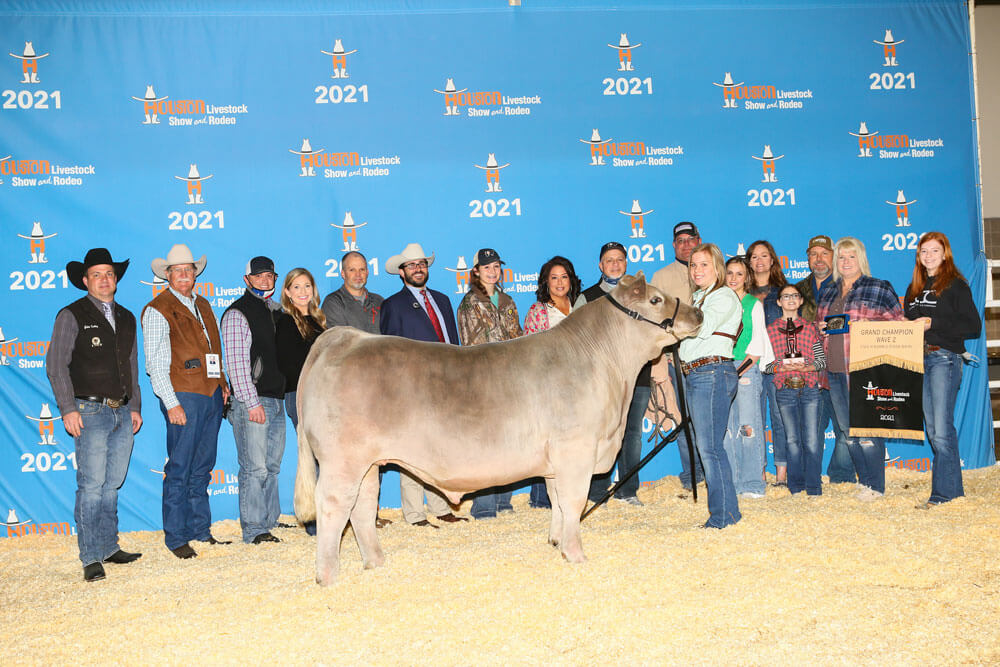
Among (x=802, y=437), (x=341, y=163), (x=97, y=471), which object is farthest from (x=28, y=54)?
(x=802, y=437)

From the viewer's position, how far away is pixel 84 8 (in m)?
6.92

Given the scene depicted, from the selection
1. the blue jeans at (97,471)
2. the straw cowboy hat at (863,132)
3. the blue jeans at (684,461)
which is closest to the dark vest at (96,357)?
the blue jeans at (97,471)

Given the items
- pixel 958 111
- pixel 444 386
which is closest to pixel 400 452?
pixel 444 386

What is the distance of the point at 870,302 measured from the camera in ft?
19.8

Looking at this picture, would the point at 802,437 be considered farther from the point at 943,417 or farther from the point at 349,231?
the point at 349,231

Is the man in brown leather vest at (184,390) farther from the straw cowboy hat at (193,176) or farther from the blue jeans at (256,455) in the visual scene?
the straw cowboy hat at (193,176)

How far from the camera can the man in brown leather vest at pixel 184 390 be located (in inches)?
221

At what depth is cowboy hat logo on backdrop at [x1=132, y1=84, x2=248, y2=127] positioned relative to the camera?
7.02 metres

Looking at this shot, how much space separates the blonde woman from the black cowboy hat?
14.3 ft

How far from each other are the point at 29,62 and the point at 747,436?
7.55 meters

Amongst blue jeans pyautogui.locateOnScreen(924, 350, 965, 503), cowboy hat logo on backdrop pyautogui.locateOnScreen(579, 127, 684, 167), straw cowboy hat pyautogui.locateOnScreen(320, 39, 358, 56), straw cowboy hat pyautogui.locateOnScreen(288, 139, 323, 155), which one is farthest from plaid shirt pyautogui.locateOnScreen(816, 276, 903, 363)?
straw cowboy hat pyautogui.locateOnScreen(320, 39, 358, 56)

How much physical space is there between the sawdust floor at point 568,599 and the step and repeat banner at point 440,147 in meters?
2.28

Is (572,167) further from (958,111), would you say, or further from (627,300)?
(958,111)

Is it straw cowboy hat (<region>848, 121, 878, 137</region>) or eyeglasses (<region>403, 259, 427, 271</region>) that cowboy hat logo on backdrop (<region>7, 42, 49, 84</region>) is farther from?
straw cowboy hat (<region>848, 121, 878, 137</region>)
